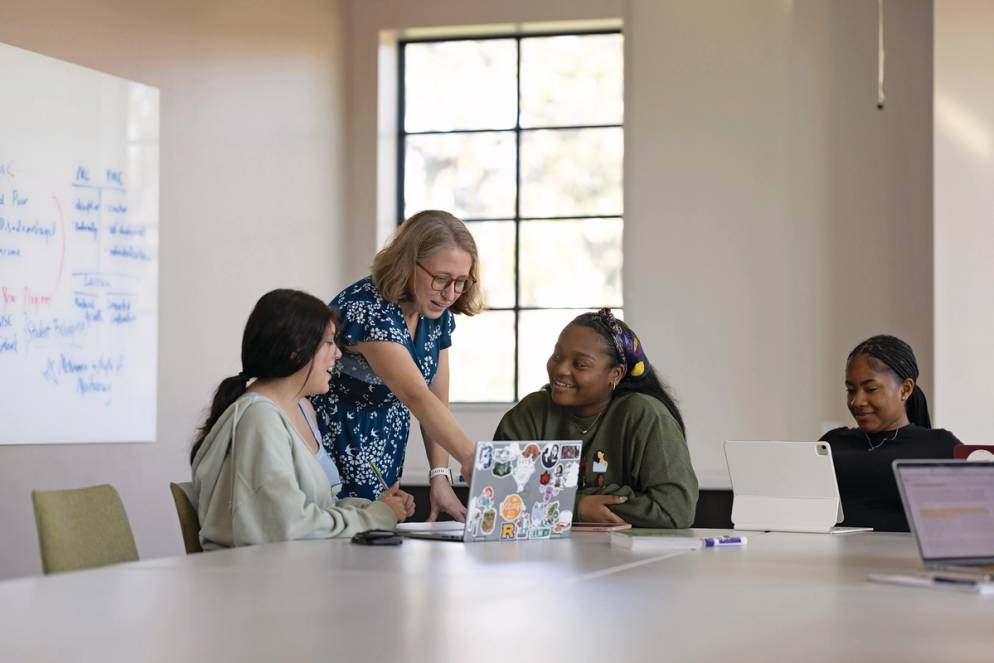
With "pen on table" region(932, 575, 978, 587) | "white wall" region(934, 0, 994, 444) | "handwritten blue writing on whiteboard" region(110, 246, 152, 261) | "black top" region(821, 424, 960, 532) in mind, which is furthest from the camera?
"white wall" region(934, 0, 994, 444)

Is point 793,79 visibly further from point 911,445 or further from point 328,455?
point 328,455

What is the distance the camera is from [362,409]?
318cm

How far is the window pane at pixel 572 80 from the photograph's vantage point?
612 centimetres

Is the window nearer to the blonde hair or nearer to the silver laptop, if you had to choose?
the blonde hair

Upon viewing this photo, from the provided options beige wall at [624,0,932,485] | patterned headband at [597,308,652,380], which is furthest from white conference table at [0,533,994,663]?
beige wall at [624,0,932,485]

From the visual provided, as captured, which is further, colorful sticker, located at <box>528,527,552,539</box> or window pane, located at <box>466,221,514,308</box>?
window pane, located at <box>466,221,514,308</box>

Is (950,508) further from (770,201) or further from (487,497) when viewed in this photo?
(770,201)

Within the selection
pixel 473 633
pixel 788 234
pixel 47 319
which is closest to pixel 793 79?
pixel 788 234

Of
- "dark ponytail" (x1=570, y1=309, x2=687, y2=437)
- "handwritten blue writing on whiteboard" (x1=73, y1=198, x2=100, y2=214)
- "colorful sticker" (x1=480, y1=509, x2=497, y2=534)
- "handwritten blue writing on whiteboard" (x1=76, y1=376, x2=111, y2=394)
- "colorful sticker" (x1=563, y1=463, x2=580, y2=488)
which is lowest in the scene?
"colorful sticker" (x1=480, y1=509, x2=497, y2=534)

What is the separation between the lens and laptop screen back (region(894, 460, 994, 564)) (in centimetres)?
200

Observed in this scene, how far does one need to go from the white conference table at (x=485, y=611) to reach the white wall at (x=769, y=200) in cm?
341

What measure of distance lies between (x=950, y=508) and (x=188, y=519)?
1496 millimetres

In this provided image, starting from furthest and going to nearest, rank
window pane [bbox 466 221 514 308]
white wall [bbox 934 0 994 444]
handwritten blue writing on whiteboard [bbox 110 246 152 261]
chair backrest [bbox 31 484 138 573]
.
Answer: window pane [bbox 466 221 514 308]
white wall [bbox 934 0 994 444]
handwritten blue writing on whiteboard [bbox 110 246 152 261]
chair backrest [bbox 31 484 138 573]

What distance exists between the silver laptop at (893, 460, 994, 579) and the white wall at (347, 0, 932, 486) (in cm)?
352
